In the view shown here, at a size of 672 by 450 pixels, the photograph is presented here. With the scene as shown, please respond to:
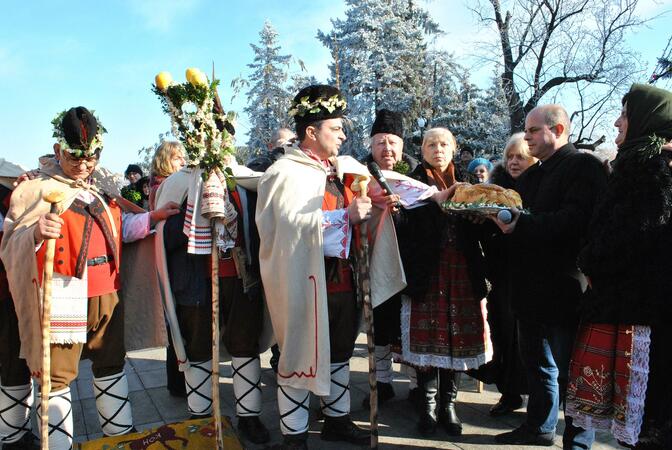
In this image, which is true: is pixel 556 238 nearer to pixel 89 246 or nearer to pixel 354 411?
pixel 354 411

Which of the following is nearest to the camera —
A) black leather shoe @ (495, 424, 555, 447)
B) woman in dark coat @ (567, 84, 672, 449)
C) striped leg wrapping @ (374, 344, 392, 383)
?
woman in dark coat @ (567, 84, 672, 449)

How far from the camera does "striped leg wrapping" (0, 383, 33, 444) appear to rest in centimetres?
322

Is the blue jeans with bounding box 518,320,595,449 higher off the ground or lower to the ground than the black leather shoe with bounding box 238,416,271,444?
higher

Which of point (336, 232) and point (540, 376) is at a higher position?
point (336, 232)

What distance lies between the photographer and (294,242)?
3121 mm

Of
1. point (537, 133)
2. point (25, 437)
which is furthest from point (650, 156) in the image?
point (25, 437)

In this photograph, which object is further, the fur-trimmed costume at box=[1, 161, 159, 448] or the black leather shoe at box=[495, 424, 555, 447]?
the black leather shoe at box=[495, 424, 555, 447]

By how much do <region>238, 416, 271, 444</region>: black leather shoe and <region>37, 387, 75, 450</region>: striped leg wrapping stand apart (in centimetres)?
110

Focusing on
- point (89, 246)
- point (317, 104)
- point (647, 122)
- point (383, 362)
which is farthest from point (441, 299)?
point (89, 246)

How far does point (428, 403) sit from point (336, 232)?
1487 mm

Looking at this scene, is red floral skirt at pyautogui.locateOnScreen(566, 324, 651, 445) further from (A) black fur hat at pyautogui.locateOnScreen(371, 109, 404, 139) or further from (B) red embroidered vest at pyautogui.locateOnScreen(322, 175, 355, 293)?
(A) black fur hat at pyautogui.locateOnScreen(371, 109, 404, 139)

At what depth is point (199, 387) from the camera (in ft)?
11.8

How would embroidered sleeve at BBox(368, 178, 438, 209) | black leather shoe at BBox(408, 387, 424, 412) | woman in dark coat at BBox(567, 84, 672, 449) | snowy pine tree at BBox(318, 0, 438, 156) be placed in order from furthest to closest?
snowy pine tree at BBox(318, 0, 438, 156) < black leather shoe at BBox(408, 387, 424, 412) < embroidered sleeve at BBox(368, 178, 438, 209) < woman in dark coat at BBox(567, 84, 672, 449)

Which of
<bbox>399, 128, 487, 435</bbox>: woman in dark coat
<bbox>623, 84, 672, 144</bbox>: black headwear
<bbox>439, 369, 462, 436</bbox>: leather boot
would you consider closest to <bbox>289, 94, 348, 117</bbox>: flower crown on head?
<bbox>399, 128, 487, 435</bbox>: woman in dark coat
